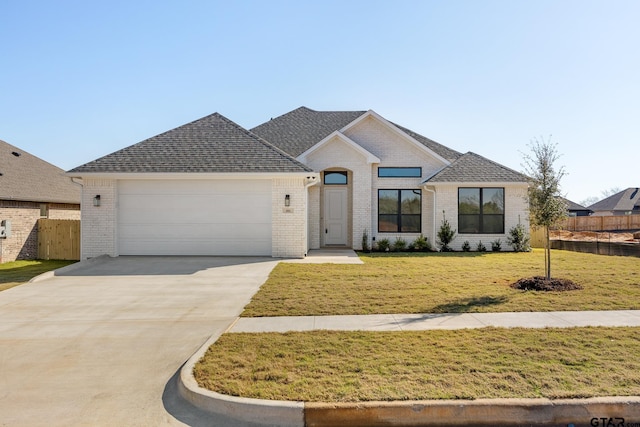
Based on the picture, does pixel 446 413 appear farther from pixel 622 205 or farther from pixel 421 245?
pixel 622 205

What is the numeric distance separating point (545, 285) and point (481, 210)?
9424 mm

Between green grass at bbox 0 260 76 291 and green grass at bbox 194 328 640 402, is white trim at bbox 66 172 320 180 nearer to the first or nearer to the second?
green grass at bbox 0 260 76 291

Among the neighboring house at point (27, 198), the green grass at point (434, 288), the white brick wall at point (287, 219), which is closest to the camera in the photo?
the green grass at point (434, 288)

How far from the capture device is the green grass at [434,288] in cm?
705

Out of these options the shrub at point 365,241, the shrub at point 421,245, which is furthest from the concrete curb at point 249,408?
the shrub at point 421,245

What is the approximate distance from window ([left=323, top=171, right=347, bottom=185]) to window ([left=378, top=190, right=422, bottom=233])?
6.07 ft

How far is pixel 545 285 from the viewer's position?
28.6 feet

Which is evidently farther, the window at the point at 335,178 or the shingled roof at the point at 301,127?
the shingled roof at the point at 301,127

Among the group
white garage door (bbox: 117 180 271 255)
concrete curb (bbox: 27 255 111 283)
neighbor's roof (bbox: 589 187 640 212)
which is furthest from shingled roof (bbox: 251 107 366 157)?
neighbor's roof (bbox: 589 187 640 212)

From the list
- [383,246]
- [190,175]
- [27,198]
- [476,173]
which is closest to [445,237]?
[383,246]

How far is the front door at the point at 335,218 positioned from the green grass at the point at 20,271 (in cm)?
1105

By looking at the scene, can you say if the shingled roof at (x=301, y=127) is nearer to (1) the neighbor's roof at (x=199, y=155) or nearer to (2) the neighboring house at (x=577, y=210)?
(1) the neighbor's roof at (x=199, y=155)

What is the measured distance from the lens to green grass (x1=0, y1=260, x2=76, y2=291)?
10086 mm

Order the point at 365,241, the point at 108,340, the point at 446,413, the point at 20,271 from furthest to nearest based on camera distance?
the point at 365,241
the point at 20,271
the point at 108,340
the point at 446,413
